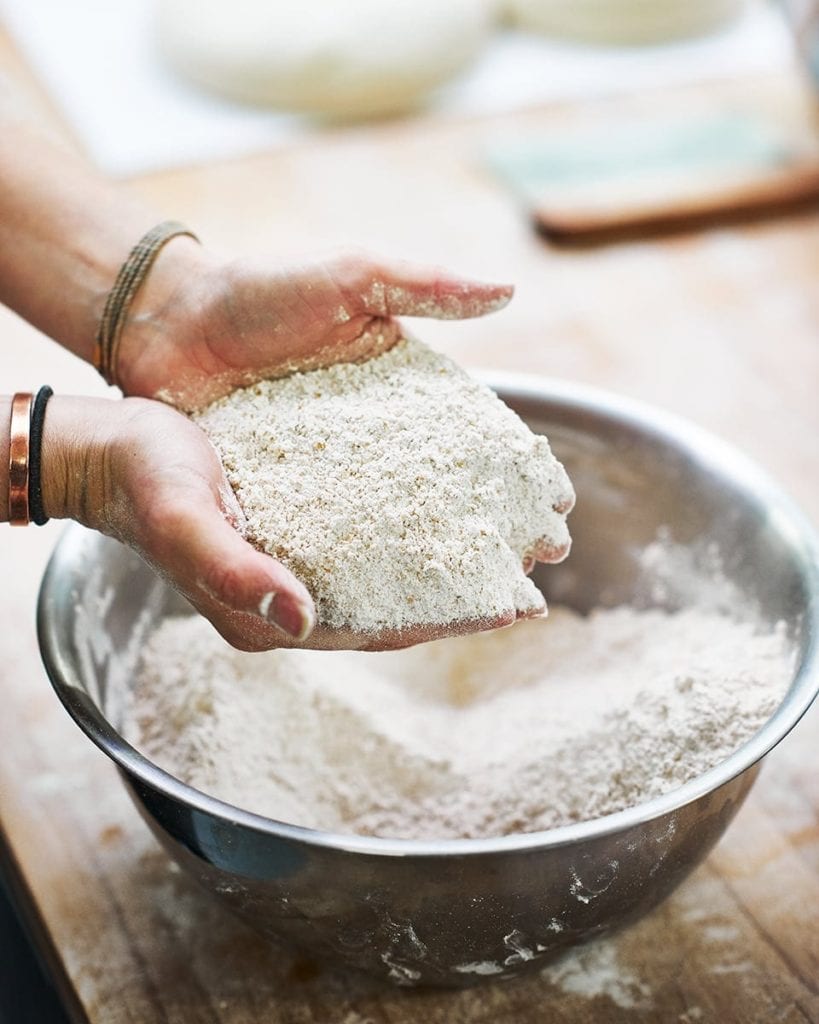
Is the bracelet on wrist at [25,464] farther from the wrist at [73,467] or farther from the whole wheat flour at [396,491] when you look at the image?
the whole wheat flour at [396,491]

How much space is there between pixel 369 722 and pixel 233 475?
0.22m

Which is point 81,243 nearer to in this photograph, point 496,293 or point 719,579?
point 496,293

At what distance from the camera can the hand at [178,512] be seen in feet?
2.06

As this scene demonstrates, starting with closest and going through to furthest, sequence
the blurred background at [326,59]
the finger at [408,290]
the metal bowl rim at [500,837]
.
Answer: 1. the metal bowl rim at [500,837]
2. the finger at [408,290]
3. the blurred background at [326,59]

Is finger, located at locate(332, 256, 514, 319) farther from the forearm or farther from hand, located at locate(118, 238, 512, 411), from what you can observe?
the forearm

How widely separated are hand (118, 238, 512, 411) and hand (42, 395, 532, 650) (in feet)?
0.24

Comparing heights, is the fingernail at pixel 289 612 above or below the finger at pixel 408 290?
below

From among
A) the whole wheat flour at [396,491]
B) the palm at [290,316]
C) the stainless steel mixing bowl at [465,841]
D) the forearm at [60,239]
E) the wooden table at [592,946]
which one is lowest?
the wooden table at [592,946]

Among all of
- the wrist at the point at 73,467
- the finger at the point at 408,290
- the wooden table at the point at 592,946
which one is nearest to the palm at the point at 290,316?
the finger at the point at 408,290

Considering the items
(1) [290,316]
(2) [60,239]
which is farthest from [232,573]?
(2) [60,239]

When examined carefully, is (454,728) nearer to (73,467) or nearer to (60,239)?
(73,467)

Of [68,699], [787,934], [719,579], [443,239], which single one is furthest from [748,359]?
[68,699]

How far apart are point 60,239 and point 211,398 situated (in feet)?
0.64

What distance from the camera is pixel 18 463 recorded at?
2.41 ft
